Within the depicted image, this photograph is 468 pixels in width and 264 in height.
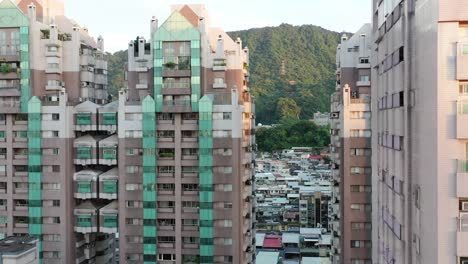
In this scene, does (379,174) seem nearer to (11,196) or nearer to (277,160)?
(11,196)

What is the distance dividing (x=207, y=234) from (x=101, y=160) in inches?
388

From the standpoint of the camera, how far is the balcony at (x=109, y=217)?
41750 mm

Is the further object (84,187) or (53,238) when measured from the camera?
(84,187)

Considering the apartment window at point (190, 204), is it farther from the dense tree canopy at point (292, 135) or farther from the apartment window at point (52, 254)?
the dense tree canopy at point (292, 135)

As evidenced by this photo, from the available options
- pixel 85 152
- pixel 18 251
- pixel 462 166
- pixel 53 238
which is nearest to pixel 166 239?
pixel 53 238

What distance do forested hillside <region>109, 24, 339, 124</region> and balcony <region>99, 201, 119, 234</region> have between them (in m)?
85.6

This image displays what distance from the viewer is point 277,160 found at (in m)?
131

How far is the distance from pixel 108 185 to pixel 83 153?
320cm

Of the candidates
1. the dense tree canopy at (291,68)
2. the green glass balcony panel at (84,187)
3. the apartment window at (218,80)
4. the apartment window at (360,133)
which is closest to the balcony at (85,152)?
the green glass balcony panel at (84,187)

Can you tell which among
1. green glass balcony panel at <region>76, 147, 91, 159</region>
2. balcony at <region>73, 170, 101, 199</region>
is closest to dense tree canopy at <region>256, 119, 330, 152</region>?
green glass balcony panel at <region>76, 147, 91, 159</region>

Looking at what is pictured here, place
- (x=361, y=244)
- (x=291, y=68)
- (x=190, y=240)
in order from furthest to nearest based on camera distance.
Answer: (x=291, y=68) → (x=361, y=244) → (x=190, y=240)

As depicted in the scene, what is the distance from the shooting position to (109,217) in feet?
137

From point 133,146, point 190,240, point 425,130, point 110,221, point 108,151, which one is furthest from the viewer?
point 108,151

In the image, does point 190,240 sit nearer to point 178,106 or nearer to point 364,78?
point 178,106
